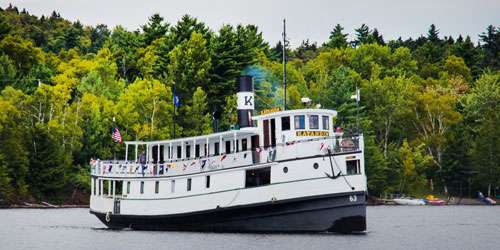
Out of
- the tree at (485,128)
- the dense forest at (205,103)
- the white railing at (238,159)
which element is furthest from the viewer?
the tree at (485,128)

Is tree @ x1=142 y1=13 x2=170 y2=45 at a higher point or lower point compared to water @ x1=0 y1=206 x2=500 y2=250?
higher

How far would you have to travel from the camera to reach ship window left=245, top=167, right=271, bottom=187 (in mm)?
46656

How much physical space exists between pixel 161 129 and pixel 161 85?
4.45 m

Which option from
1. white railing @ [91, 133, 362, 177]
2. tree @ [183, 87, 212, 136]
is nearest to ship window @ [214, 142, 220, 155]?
white railing @ [91, 133, 362, 177]

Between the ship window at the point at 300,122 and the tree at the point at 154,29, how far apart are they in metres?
67.8

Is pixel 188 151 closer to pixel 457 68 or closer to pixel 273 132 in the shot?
pixel 273 132

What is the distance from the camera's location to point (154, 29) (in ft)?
373

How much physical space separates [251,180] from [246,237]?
2985 mm

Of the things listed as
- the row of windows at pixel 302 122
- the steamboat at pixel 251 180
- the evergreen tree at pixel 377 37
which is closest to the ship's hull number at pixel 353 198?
the steamboat at pixel 251 180

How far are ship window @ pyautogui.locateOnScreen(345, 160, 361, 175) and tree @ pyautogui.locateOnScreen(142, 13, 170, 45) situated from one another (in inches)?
2773

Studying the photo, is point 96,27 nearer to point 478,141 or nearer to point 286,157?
point 478,141

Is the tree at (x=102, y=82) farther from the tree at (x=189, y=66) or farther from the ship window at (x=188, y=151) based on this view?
the ship window at (x=188, y=151)

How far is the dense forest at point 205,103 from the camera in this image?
3295 inches

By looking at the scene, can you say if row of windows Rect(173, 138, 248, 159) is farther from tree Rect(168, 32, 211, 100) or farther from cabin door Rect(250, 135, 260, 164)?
tree Rect(168, 32, 211, 100)
